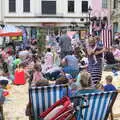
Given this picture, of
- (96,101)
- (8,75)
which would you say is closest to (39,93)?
(96,101)

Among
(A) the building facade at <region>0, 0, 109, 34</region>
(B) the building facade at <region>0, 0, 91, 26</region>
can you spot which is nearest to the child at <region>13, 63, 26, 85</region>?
(A) the building facade at <region>0, 0, 109, 34</region>

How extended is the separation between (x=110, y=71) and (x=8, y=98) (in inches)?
235

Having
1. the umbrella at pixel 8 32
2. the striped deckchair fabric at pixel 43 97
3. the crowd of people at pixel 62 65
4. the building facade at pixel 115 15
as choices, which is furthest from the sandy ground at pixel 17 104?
the building facade at pixel 115 15

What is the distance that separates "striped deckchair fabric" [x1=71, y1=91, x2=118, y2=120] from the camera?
251 inches

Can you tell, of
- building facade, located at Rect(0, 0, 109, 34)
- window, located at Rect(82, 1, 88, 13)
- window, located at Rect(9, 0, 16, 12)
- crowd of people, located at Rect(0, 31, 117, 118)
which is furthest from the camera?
window, located at Rect(82, 1, 88, 13)

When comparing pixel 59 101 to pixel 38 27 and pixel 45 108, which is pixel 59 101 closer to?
pixel 45 108

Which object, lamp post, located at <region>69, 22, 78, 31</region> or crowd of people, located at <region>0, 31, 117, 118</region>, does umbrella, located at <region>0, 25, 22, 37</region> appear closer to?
crowd of people, located at <region>0, 31, 117, 118</region>

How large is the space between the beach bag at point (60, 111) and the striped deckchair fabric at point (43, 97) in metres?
0.26

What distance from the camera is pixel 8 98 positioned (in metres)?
11.8

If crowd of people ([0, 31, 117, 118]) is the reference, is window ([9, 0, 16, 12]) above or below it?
above

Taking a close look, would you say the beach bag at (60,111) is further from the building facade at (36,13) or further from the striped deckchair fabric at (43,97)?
the building facade at (36,13)

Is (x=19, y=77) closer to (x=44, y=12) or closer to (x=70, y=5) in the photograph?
(x=44, y=12)

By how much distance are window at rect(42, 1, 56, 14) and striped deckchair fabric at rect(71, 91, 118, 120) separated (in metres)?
52.4

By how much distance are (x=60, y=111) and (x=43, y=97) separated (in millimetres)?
560
